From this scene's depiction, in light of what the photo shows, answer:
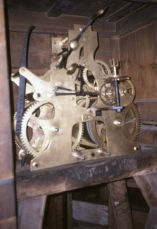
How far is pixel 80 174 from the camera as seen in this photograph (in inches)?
40.6

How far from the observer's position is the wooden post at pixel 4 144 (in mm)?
798

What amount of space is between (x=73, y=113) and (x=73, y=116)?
14 mm

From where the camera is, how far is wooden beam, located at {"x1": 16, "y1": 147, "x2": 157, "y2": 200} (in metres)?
0.94

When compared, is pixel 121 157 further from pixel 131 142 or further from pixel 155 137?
pixel 155 137

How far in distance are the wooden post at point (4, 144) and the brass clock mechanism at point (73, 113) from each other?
211mm

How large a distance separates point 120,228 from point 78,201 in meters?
0.64

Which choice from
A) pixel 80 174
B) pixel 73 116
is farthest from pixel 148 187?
pixel 73 116

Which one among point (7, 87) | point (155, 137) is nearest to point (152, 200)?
point (155, 137)

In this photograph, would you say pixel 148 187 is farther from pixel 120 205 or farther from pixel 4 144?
pixel 4 144

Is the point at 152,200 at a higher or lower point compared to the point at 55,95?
lower

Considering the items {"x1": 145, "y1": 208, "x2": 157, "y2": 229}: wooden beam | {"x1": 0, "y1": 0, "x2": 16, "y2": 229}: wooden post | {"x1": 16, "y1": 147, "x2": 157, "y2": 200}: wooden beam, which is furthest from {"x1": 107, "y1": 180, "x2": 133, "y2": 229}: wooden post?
{"x1": 0, "y1": 0, "x2": 16, "y2": 229}: wooden post

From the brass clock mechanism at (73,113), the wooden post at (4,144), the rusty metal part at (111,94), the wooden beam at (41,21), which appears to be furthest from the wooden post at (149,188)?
the wooden beam at (41,21)

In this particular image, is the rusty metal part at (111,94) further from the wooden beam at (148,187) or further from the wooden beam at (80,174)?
the wooden beam at (148,187)

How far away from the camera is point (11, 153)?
81cm
